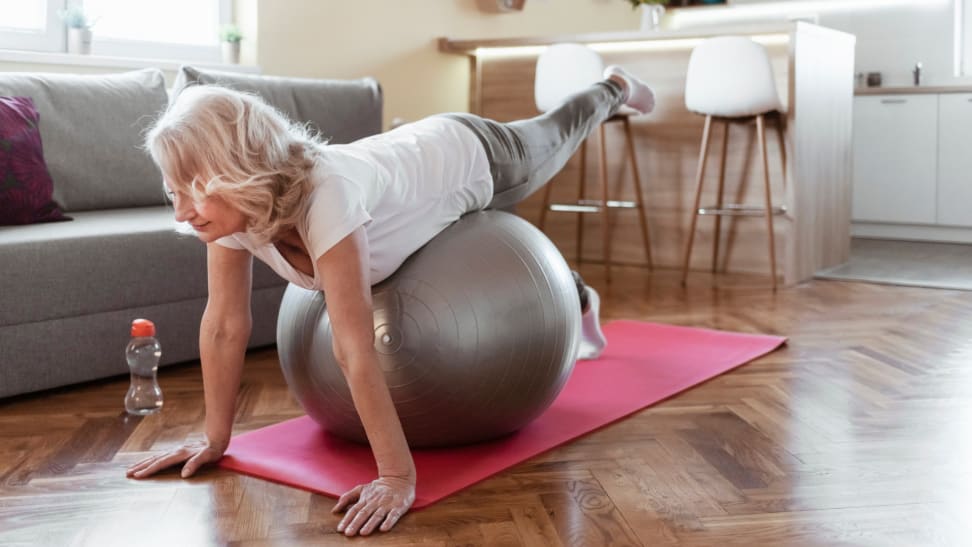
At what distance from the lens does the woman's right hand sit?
Answer: 6.85ft

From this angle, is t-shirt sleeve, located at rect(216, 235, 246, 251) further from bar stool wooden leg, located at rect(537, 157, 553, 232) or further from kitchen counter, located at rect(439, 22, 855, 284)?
bar stool wooden leg, located at rect(537, 157, 553, 232)

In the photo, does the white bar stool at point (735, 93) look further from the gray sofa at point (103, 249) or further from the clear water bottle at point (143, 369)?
the clear water bottle at point (143, 369)

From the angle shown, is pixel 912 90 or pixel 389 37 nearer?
pixel 389 37

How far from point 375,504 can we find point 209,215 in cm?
56

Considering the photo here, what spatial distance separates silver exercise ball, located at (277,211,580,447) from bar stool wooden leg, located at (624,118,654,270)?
2826 millimetres

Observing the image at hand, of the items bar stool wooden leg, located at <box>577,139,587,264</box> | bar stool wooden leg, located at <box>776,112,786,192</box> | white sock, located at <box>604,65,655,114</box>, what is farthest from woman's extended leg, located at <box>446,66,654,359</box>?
bar stool wooden leg, located at <box>577,139,587,264</box>

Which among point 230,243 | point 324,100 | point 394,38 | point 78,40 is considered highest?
point 394,38

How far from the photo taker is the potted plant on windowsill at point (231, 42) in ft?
15.4

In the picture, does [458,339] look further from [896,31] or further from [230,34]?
[896,31]

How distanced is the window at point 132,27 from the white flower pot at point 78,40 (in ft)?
0.24

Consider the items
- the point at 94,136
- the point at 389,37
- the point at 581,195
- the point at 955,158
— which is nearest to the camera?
the point at 94,136

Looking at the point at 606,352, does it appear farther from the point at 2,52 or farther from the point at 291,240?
the point at 2,52

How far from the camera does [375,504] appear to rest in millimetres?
1817

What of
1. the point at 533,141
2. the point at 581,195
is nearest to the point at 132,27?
the point at 581,195
